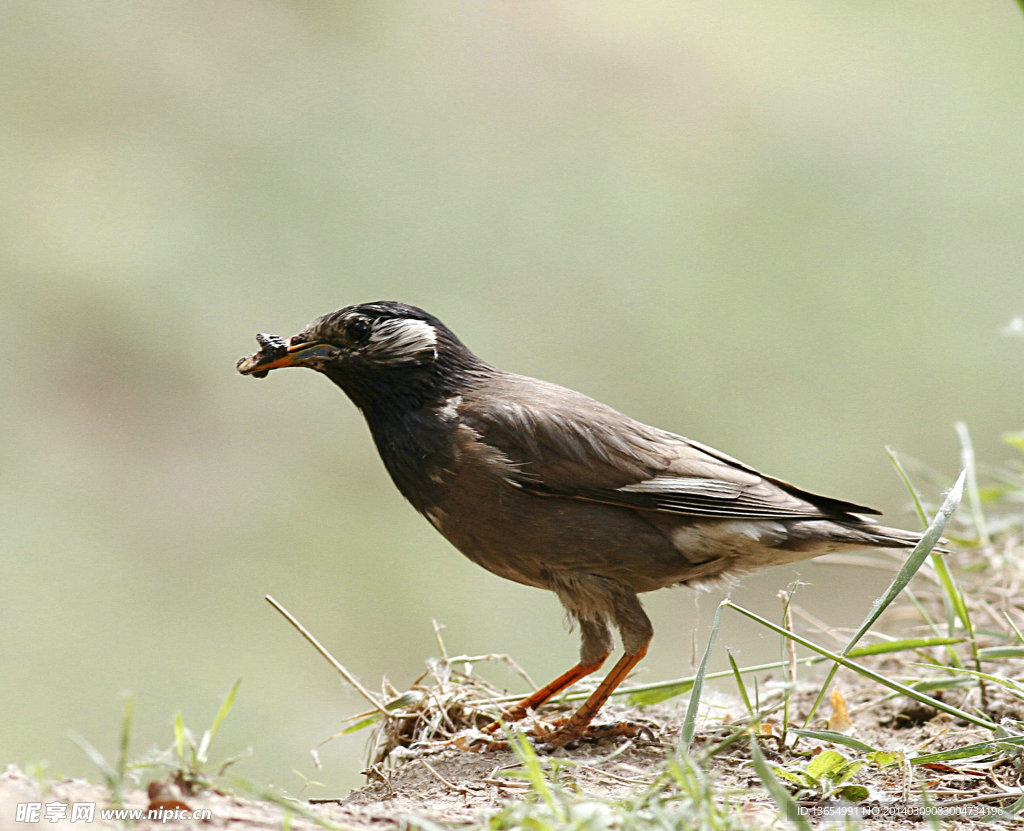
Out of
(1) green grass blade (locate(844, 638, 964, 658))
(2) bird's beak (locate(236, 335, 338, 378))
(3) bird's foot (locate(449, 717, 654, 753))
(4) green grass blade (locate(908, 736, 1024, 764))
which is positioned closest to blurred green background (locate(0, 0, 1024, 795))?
(3) bird's foot (locate(449, 717, 654, 753))

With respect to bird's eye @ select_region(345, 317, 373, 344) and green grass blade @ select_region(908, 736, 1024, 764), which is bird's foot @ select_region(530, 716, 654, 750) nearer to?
green grass blade @ select_region(908, 736, 1024, 764)

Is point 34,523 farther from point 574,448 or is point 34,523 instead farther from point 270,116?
point 574,448

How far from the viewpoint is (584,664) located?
3.82 meters

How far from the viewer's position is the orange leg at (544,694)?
3.71 meters

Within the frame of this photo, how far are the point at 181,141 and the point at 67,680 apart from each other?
529cm

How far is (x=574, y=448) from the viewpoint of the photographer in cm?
370

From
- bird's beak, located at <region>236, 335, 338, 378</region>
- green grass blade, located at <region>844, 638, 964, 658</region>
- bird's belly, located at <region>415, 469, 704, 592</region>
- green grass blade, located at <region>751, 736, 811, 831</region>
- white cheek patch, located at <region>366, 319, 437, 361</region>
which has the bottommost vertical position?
green grass blade, located at <region>751, 736, 811, 831</region>

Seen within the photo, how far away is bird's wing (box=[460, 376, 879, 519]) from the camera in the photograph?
3658mm

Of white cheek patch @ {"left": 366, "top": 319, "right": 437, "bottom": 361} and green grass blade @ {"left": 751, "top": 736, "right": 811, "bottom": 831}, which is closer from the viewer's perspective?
green grass blade @ {"left": 751, "top": 736, "right": 811, "bottom": 831}

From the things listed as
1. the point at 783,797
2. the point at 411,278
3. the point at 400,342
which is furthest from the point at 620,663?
the point at 411,278

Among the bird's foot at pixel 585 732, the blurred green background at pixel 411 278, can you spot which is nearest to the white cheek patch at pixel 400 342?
the bird's foot at pixel 585 732

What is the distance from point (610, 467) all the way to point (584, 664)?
72 cm

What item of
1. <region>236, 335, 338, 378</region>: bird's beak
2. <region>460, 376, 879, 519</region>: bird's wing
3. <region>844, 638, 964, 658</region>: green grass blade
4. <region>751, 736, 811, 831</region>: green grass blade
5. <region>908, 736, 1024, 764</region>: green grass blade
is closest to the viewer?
<region>751, 736, 811, 831</region>: green grass blade

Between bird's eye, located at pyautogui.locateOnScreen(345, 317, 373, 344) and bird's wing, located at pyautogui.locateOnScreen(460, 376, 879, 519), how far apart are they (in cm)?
43
